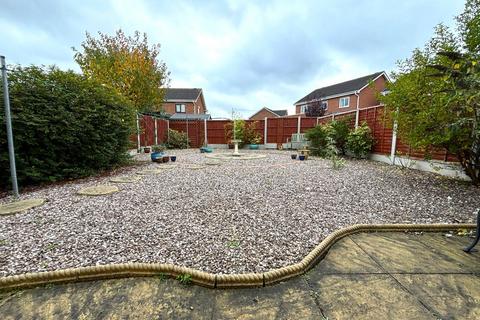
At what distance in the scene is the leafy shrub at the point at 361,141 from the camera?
7863mm

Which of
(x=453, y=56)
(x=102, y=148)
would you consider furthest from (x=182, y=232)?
(x=102, y=148)

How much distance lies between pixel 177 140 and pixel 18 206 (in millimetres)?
10750

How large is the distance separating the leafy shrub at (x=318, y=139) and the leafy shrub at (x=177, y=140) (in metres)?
7.54

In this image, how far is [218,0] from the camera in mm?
5992

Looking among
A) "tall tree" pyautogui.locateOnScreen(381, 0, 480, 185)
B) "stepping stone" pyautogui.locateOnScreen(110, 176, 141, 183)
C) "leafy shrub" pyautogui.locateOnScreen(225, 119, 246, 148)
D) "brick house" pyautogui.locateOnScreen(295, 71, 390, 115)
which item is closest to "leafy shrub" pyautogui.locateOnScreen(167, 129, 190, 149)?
"leafy shrub" pyautogui.locateOnScreen(225, 119, 246, 148)

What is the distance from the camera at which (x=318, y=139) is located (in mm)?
9211

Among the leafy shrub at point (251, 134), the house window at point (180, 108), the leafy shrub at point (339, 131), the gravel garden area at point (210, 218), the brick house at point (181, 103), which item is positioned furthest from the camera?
the house window at point (180, 108)

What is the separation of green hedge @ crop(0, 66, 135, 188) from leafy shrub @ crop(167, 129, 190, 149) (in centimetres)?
797

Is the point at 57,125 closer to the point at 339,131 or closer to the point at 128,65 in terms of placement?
the point at 128,65

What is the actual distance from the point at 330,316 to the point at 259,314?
39 cm

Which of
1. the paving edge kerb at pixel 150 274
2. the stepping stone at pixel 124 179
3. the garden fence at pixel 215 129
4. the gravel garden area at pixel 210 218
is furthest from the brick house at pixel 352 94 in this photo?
the paving edge kerb at pixel 150 274

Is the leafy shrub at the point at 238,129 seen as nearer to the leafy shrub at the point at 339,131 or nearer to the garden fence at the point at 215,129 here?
the garden fence at the point at 215,129

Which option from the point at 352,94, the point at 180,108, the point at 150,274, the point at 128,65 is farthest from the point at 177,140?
the point at 352,94

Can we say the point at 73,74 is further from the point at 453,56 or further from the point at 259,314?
the point at 453,56
